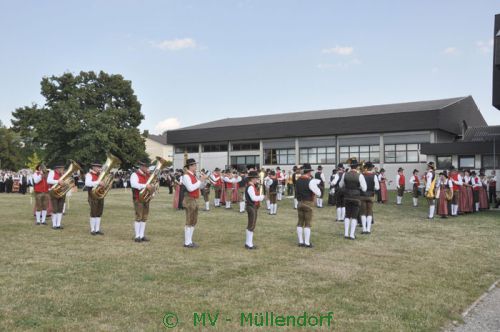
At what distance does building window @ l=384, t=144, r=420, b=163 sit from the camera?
38644 millimetres

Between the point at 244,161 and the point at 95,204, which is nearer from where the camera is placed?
the point at 95,204

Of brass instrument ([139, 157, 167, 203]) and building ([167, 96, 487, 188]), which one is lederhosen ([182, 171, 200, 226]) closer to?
brass instrument ([139, 157, 167, 203])

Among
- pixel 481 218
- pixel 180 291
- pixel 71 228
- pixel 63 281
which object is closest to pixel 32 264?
pixel 63 281

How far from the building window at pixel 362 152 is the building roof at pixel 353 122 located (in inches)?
64.2

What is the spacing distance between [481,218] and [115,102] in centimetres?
3761

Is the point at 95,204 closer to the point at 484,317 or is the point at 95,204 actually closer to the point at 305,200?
the point at 305,200

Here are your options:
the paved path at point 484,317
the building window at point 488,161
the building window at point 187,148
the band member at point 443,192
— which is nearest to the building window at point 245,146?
the building window at point 187,148

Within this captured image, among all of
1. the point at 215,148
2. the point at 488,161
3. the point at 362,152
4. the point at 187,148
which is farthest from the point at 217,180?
the point at 187,148

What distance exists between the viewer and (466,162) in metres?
35.5

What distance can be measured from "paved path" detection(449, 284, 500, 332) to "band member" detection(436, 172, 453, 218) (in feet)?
Result: 35.1

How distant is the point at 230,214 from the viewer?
1744cm

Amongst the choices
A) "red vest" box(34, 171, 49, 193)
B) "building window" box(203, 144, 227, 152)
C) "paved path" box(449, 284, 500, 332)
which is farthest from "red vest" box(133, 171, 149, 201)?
"building window" box(203, 144, 227, 152)

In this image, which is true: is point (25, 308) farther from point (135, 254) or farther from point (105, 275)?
point (135, 254)

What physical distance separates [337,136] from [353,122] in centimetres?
243
